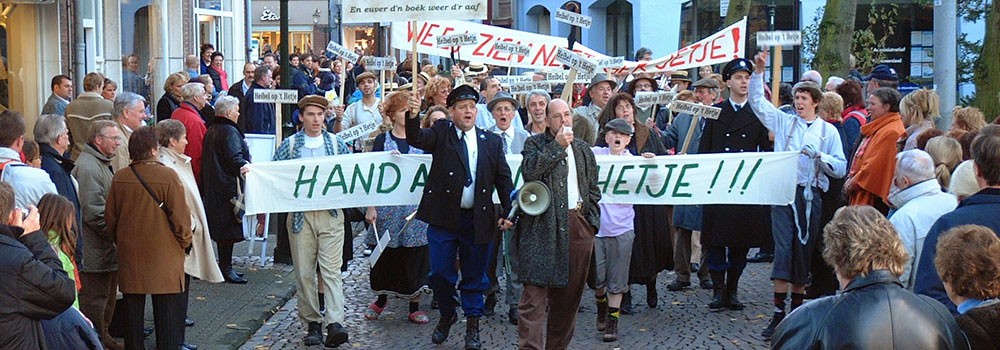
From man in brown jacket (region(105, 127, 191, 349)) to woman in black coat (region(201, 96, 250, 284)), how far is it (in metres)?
3.50

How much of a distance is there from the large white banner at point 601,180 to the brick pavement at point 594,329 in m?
1.01

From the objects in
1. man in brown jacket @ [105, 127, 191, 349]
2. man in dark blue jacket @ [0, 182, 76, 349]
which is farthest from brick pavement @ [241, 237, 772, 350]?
man in dark blue jacket @ [0, 182, 76, 349]

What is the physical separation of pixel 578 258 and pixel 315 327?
230 cm

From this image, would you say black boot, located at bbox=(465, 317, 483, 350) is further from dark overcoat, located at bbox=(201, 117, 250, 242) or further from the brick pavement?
dark overcoat, located at bbox=(201, 117, 250, 242)

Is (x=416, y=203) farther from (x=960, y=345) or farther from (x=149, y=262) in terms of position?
(x=960, y=345)

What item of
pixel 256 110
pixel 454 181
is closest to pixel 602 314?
pixel 454 181

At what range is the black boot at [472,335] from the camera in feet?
31.3

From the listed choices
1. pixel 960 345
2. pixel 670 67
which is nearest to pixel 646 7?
pixel 670 67

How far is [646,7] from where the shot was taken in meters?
36.9

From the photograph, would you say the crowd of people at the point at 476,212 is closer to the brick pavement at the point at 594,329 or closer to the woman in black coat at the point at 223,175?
the woman in black coat at the point at 223,175

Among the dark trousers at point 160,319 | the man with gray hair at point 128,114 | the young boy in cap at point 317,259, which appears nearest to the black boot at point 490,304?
the young boy in cap at point 317,259

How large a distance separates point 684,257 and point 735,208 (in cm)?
161

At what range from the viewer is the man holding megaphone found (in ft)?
28.2

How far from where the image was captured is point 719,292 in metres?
11.2
